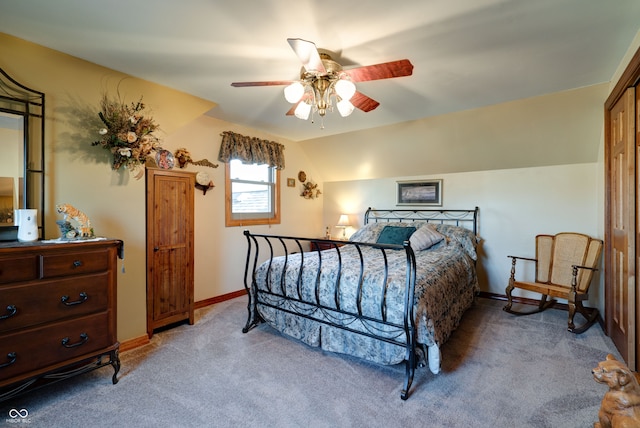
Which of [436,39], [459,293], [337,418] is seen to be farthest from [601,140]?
[337,418]

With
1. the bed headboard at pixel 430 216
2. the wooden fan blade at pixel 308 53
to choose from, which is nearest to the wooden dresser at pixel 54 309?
the wooden fan blade at pixel 308 53

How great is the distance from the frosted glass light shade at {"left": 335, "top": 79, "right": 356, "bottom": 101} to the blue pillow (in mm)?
2361

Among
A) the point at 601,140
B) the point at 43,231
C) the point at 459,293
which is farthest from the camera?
the point at 601,140

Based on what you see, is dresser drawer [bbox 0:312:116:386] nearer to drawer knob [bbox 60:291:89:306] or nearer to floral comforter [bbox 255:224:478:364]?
drawer knob [bbox 60:291:89:306]

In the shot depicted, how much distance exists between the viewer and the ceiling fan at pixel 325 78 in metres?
1.73

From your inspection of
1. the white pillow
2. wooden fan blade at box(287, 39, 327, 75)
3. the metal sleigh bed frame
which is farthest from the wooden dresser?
the white pillow

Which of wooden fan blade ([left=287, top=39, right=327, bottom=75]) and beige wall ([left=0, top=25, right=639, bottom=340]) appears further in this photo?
beige wall ([left=0, top=25, right=639, bottom=340])

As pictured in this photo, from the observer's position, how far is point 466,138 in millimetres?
3832

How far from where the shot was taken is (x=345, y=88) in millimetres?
1936

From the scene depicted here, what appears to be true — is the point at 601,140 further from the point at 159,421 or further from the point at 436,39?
the point at 159,421

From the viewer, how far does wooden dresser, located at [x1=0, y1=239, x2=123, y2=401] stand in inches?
67.4

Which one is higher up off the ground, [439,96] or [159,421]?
A: [439,96]

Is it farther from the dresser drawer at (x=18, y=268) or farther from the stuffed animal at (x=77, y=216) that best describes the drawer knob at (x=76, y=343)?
the stuffed animal at (x=77, y=216)

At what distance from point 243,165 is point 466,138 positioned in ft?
10.2
